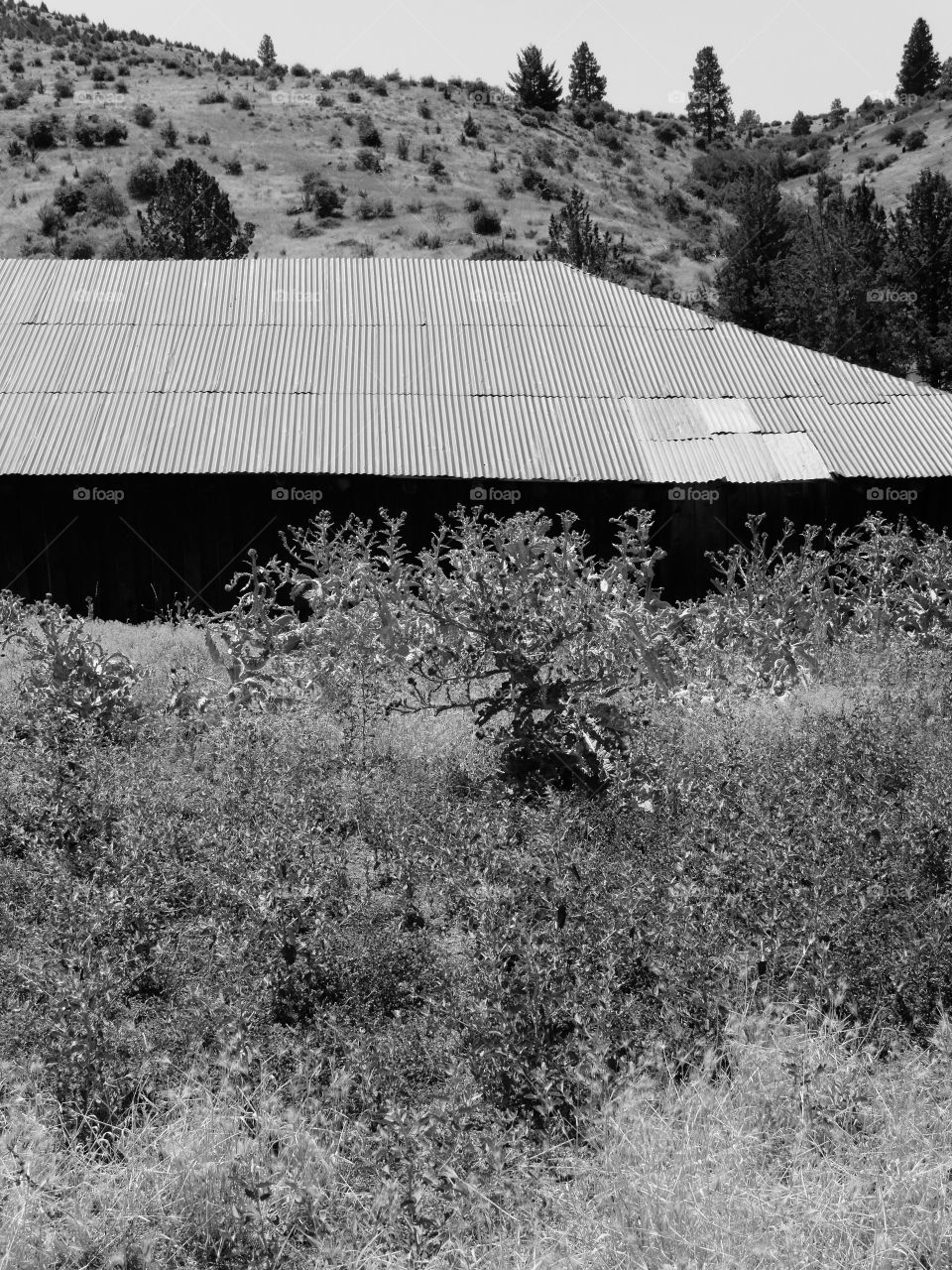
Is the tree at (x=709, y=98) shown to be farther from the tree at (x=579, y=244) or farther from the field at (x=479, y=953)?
the field at (x=479, y=953)

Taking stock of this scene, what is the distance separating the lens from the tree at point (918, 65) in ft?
269

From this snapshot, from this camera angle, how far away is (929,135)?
67.0m

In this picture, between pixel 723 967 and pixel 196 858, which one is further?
pixel 196 858

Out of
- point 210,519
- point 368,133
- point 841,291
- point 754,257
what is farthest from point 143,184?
point 210,519

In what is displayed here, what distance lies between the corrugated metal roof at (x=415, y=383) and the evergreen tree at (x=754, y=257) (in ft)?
70.6

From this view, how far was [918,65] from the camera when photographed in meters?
82.2

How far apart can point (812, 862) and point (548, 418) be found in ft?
36.6

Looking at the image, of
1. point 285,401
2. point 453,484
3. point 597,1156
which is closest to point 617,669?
point 597,1156

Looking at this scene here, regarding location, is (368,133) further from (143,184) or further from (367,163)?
(143,184)

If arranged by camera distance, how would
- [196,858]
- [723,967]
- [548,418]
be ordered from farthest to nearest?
1. [548,418]
2. [196,858]
3. [723,967]

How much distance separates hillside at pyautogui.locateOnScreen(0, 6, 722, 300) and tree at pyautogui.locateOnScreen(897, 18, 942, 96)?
67.8 feet

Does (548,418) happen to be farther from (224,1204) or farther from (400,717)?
(224,1204)

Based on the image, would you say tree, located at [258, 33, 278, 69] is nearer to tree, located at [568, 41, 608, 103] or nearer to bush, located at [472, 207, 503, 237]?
tree, located at [568, 41, 608, 103]

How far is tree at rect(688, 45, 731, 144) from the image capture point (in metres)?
76.0
